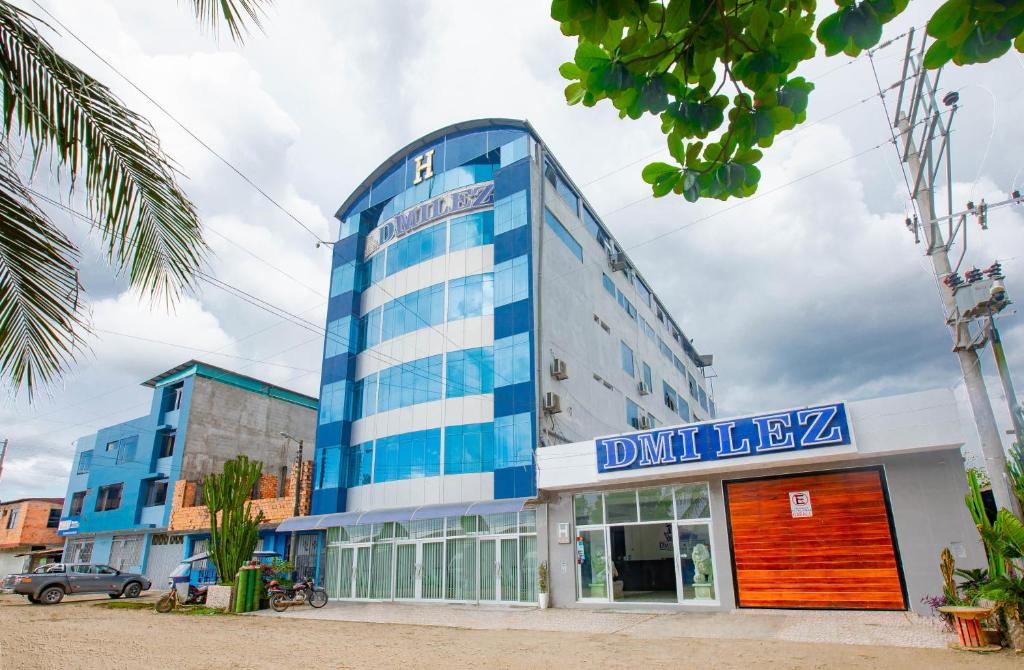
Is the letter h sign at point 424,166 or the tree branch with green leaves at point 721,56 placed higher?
the letter h sign at point 424,166

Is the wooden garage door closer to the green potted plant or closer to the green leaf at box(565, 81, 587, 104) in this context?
the green potted plant

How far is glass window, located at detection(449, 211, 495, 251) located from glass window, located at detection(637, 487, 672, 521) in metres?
11.8

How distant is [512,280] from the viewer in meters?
22.5

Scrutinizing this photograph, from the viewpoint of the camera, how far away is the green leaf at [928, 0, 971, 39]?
7.35ft

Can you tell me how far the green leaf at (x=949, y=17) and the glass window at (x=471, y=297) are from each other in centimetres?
2078

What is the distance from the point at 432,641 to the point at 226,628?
19.2 ft

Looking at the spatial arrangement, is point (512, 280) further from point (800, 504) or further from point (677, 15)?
point (677, 15)

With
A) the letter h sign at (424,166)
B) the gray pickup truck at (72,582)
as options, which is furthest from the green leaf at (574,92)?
the gray pickup truck at (72,582)

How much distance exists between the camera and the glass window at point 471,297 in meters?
23.3

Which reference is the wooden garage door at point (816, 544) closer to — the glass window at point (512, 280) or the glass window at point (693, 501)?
the glass window at point (693, 501)

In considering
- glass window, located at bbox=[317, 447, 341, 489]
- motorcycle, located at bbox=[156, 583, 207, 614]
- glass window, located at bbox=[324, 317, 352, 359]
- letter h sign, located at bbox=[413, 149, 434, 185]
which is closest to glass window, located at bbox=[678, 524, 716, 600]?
glass window, located at bbox=[317, 447, 341, 489]

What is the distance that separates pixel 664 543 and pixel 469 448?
24.9 feet

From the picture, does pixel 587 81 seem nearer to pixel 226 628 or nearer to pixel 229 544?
pixel 226 628

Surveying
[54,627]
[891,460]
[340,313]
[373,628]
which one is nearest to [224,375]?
[340,313]
